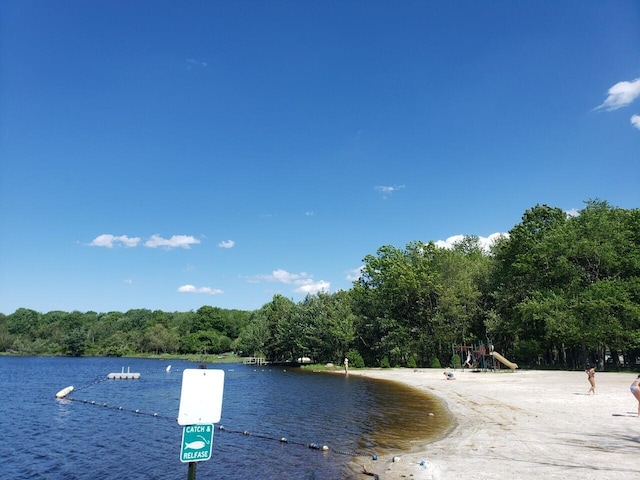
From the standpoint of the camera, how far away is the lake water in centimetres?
1510

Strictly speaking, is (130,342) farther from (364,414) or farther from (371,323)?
(364,414)

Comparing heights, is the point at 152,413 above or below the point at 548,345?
below

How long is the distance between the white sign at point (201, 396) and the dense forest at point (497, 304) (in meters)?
46.4

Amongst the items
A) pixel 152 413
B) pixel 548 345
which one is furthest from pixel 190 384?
pixel 548 345

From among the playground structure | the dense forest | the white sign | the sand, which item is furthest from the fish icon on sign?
the playground structure

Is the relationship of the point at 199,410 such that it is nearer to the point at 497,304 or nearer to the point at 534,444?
the point at 534,444

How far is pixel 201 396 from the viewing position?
14.0ft

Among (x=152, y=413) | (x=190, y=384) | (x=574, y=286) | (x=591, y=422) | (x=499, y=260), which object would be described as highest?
(x=499, y=260)

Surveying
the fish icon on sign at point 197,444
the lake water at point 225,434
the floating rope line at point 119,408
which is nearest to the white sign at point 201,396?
the fish icon on sign at point 197,444

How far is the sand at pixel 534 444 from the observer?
36.1ft

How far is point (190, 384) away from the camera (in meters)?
4.20

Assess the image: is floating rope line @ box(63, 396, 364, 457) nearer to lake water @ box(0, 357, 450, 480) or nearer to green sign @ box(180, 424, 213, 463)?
lake water @ box(0, 357, 450, 480)

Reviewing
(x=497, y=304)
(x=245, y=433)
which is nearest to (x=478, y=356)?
(x=497, y=304)

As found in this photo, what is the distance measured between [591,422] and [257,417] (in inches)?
722
